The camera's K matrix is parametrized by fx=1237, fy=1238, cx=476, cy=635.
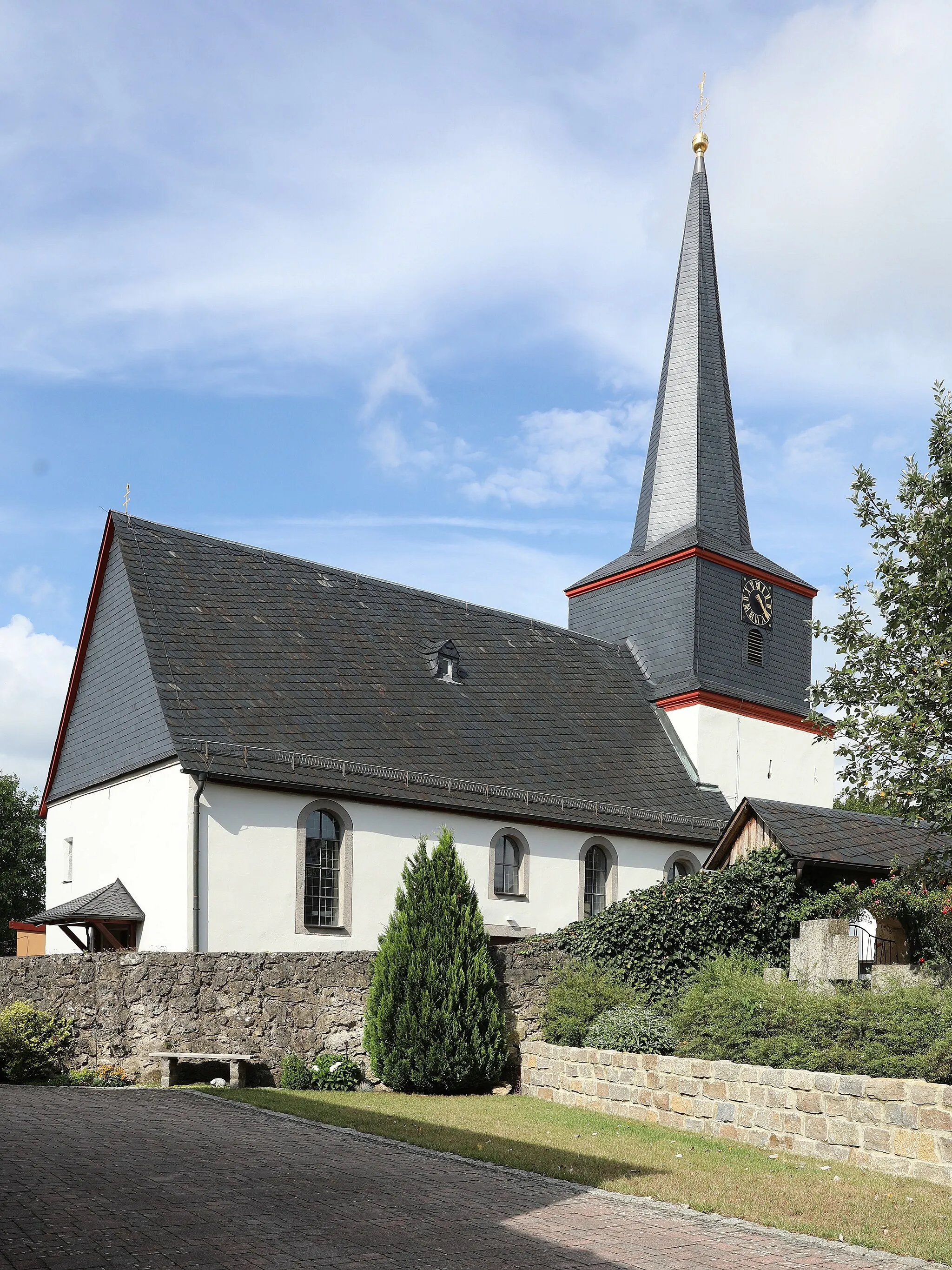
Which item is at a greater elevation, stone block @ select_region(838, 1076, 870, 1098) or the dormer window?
the dormer window

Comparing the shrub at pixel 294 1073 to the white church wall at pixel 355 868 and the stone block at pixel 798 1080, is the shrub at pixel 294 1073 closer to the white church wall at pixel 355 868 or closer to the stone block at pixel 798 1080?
the white church wall at pixel 355 868

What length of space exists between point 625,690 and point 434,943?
14.5 m

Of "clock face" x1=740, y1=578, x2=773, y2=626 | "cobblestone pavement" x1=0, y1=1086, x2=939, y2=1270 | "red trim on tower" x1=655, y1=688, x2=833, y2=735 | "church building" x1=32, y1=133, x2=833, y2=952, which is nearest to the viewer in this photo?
"cobblestone pavement" x1=0, y1=1086, x2=939, y2=1270

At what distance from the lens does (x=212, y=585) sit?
2361cm

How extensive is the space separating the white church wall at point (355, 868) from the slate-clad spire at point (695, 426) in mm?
10533

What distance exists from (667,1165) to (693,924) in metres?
8.07

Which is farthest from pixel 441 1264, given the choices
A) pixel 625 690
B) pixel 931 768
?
pixel 625 690

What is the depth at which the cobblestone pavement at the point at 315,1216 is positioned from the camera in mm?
6812

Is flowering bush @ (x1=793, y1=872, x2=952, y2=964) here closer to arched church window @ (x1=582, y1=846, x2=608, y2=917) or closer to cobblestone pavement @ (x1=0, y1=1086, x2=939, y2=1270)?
arched church window @ (x1=582, y1=846, x2=608, y2=917)

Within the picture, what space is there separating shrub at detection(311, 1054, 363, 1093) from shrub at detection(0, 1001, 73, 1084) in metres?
3.28

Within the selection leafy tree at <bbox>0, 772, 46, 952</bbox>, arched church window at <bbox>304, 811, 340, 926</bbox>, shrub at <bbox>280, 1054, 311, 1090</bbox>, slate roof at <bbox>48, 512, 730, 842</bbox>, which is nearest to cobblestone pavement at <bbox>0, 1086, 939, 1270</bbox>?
shrub at <bbox>280, 1054, 311, 1090</bbox>

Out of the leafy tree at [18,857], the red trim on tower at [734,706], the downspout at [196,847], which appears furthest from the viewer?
the leafy tree at [18,857]

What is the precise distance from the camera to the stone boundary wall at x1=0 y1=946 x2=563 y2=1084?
15859mm

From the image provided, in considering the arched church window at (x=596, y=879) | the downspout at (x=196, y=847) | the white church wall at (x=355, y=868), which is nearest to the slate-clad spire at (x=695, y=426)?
the arched church window at (x=596, y=879)
